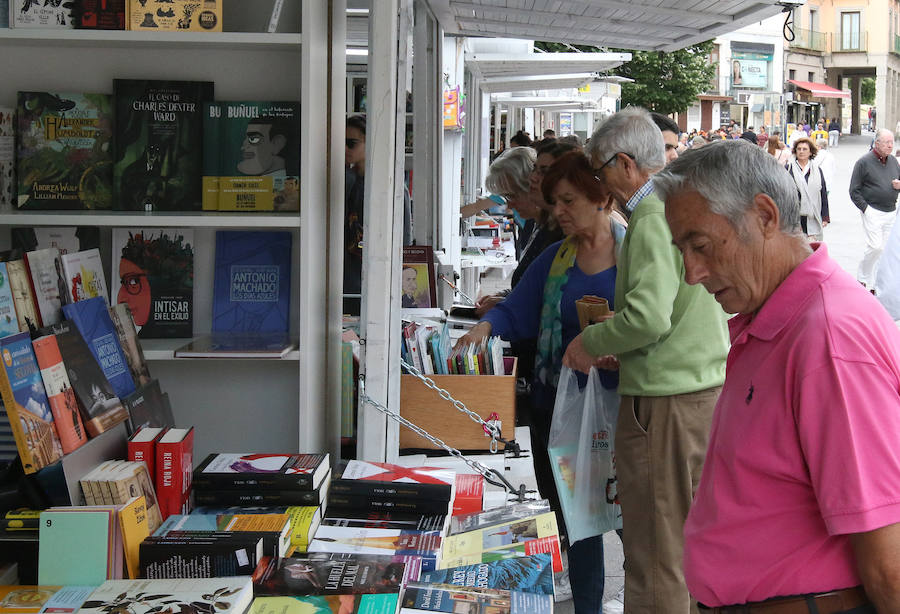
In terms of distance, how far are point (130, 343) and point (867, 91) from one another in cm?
8213

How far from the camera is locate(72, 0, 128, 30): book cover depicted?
243 cm

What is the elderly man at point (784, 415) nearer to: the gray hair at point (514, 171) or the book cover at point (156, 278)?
the book cover at point (156, 278)

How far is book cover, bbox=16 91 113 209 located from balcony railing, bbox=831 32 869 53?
71.1 m

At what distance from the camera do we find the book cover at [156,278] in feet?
8.75

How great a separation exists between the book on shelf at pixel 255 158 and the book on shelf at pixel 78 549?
1.05 m

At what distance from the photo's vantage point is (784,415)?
1.51m

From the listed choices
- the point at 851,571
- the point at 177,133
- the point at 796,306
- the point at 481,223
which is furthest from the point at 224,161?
the point at 481,223

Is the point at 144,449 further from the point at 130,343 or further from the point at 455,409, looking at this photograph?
the point at 455,409

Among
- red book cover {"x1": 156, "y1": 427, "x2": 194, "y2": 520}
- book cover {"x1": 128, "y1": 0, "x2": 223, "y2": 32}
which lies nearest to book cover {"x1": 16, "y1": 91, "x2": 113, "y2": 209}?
book cover {"x1": 128, "y1": 0, "x2": 223, "y2": 32}

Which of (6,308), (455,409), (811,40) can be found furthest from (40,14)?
(811,40)

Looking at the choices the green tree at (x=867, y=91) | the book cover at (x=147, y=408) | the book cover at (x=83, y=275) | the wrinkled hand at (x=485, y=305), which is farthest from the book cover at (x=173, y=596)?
the green tree at (x=867, y=91)

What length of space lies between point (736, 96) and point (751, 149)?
53.6 meters

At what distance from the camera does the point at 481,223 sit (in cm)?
1011

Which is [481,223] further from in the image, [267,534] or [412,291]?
[267,534]
